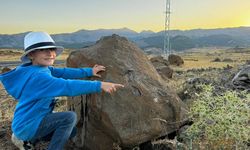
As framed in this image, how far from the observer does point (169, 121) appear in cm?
687

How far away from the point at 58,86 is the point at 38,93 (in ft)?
1.06

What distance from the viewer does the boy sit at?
18.6 feet

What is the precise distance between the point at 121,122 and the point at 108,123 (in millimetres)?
214

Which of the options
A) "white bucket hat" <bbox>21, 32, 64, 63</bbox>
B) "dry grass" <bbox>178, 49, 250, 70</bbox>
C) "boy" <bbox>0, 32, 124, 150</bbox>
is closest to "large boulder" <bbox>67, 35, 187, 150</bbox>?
"boy" <bbox>0, 32, 124, 150</bbox>

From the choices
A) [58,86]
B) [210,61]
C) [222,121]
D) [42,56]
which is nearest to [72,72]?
[42,56]

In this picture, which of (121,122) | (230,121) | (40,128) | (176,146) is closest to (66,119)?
(40,128)

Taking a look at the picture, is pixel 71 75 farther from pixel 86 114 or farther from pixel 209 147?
pixel 209 147

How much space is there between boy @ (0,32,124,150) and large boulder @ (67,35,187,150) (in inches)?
22.2

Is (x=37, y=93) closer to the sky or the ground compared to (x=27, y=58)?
closer to the ground

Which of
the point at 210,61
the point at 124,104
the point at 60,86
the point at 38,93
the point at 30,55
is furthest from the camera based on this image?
the point at 210,61

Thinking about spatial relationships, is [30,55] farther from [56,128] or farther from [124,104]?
[124,104]

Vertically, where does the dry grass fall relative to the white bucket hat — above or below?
below

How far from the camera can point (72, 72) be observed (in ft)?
21.8

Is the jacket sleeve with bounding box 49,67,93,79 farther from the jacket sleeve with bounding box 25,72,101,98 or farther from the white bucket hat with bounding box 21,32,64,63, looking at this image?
the jacket sleeve with bounding box 25,72,101,98
